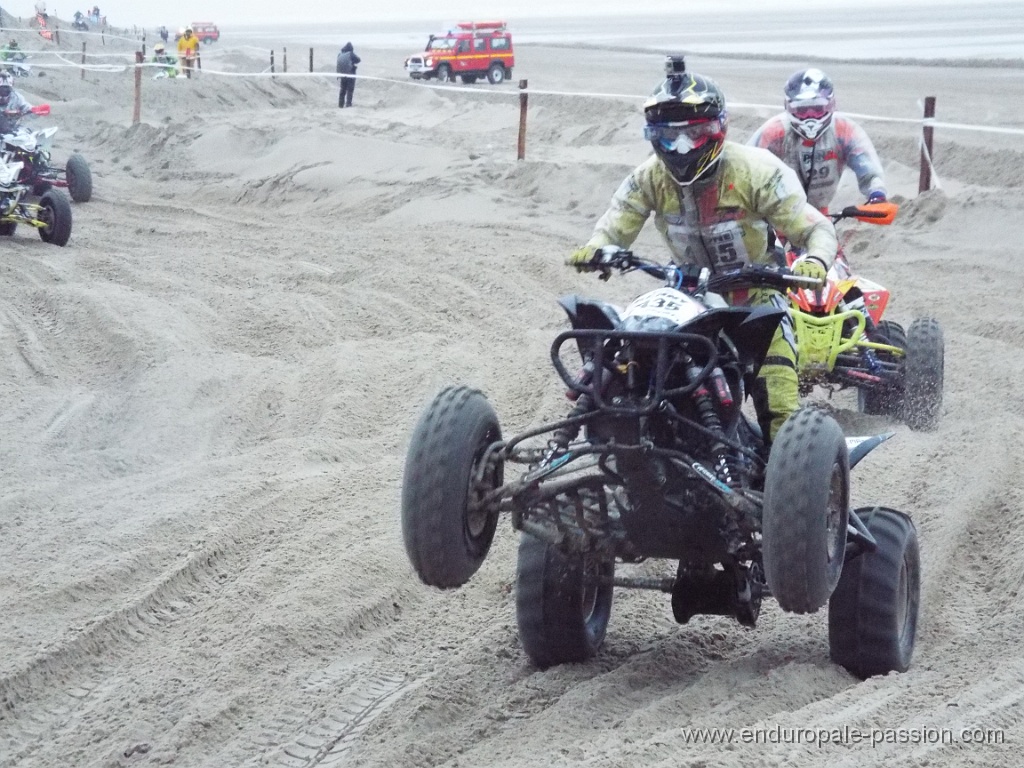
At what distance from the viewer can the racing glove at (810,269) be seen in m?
4.54

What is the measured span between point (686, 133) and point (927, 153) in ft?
31.8

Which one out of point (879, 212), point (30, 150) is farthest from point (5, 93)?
point (879, 212)

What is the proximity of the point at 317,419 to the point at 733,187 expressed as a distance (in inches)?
144

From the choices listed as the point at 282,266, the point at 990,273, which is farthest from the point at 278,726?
the point at 990,273

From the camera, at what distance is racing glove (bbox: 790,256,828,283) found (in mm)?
4543

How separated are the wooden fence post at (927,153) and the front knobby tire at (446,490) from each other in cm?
1029

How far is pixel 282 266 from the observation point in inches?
477

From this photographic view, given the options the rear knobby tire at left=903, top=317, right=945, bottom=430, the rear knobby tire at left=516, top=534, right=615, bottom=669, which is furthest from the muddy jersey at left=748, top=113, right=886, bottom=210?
the rear knobby tire at left=516, top=534, right=615, bottom=669

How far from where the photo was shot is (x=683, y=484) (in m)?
4.11

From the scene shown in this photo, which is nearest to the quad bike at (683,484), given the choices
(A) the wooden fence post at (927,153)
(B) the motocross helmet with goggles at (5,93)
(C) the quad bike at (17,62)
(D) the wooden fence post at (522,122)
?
(A) the wooden fence post at (927,153)

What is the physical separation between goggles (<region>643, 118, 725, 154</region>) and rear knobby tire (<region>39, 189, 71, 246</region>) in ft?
32.1

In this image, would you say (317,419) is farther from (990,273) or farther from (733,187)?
(990,273)

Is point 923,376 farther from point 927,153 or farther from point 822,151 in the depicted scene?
point 927,153

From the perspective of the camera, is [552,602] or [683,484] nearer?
[683,484]
